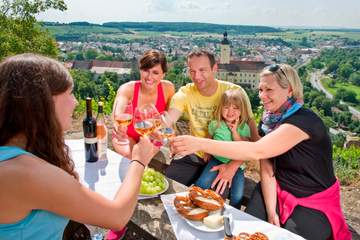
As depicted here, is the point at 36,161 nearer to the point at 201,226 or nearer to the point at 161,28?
the point at 201,226

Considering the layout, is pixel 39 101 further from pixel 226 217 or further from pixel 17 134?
pixel 226 217

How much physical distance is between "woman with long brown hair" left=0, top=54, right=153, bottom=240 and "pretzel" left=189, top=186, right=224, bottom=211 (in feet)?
1.46

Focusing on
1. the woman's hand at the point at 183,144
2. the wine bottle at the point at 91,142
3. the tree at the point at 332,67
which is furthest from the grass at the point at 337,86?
the wine bottle at the point at 91,142

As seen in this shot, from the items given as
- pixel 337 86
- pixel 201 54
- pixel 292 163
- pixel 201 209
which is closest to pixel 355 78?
pixel 337 86

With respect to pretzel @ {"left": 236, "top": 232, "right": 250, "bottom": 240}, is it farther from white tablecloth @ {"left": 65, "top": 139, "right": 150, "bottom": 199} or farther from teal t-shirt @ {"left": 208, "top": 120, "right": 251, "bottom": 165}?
teal t-shirt @ {"left": 208, "top": 120, "right": 251, "bottom": 165}

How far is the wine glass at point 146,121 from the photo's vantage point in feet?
6.34

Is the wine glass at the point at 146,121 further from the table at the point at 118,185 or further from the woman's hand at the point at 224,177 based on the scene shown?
the woman's hand at the point at 224,177

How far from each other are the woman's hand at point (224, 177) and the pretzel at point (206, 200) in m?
0.83

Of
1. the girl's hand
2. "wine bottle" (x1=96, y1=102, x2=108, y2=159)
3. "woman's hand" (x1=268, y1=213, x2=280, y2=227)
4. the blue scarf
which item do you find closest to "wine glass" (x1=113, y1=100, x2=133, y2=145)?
"wine bottle" (x1=96, y1=102, x2=108, y2=159)

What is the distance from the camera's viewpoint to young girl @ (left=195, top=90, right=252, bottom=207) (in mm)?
2523

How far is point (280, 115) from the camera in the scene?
2289 millimetres

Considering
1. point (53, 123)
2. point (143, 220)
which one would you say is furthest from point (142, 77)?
point (53, 123)

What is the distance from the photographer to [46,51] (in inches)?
488

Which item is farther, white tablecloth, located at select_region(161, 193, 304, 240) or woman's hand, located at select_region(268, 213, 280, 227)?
woman's hand, located at select_region(268, 213, 280, 227)
